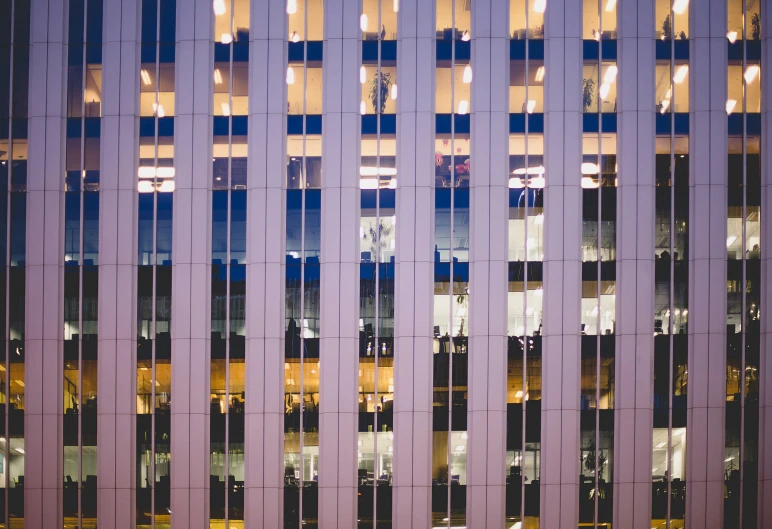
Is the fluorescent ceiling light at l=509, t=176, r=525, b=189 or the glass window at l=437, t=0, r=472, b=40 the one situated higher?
the glass window at l=437, t=0, r=472, b=40

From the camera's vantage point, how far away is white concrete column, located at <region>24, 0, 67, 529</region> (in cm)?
2173

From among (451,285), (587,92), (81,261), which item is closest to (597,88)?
(587,92)

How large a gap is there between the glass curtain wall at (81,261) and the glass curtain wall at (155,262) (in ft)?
5.97

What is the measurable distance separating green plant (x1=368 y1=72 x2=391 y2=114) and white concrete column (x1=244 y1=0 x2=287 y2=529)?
3532 mm

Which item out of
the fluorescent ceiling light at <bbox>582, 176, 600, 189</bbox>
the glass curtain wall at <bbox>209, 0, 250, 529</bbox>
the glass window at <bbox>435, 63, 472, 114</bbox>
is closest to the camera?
the glass curtain wall at <bbox>209, 0, 250, 529</bbox>

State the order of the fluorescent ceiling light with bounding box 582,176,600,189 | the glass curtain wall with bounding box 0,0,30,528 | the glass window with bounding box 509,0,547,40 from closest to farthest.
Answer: the glass curtain wall with bounding box 0,0,30,528 < the fluorescent ceiling light with bounding box 582,176,600,189 < the glass window with bounding box 509,0,547,40

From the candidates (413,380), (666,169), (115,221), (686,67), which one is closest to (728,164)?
(666,169)

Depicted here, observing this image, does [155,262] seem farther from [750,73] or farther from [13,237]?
[750,73]

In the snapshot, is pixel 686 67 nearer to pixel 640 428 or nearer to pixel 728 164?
pixel 728 164

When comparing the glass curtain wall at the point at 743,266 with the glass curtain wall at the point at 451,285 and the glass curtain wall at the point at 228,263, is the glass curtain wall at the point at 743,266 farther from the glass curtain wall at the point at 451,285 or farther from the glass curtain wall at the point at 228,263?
the glass curtain wall at the point at 228,263

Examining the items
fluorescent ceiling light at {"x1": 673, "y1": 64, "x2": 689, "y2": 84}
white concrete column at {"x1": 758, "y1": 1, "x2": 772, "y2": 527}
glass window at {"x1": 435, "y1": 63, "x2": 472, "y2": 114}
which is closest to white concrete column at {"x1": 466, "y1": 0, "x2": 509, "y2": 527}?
glass window at {"x1": 435, "y1": 63, "x2": 472, "y2": 114}

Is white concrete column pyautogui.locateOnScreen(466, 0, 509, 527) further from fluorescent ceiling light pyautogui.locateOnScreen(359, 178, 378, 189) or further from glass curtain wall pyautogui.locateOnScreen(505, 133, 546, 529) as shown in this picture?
fluorescent ceiling light pyautogui.locateOnScreen(359, 178, 378, 189)

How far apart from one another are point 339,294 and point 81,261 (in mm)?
10395

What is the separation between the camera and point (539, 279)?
21969mm
